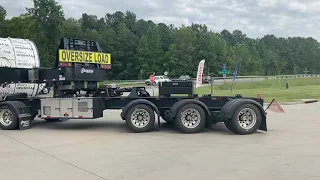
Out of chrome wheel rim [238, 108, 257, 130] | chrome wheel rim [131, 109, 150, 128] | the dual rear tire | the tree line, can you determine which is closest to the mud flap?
the dual rear tire

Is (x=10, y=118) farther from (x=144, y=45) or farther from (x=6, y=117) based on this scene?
(x=144, y=45)

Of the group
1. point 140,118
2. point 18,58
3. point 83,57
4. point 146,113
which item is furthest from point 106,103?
point 18,58

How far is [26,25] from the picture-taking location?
71750 mm

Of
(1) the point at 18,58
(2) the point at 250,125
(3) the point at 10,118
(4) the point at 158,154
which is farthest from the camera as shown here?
(1) the point at 18,58

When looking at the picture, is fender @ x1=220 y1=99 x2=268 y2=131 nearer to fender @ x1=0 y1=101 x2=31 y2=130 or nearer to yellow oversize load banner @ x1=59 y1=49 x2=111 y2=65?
yellow oversize load banner @ x1=59 y1=49 x2=111 y2=65

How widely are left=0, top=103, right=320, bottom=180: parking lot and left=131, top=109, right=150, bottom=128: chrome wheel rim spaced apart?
0.38 metres

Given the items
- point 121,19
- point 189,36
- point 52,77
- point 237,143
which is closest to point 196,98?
point 237,143

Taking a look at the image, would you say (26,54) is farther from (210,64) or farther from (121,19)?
(121,19)

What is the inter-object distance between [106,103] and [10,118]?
3166mm

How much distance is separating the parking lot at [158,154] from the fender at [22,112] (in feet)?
1.21

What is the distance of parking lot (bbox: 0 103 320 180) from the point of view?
6941mm

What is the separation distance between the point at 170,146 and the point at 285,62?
478 ft

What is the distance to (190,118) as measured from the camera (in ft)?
37.9

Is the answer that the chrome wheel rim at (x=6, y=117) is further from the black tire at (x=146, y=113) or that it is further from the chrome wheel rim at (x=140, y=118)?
the chrome wheel rim at (x=140, y=118)
